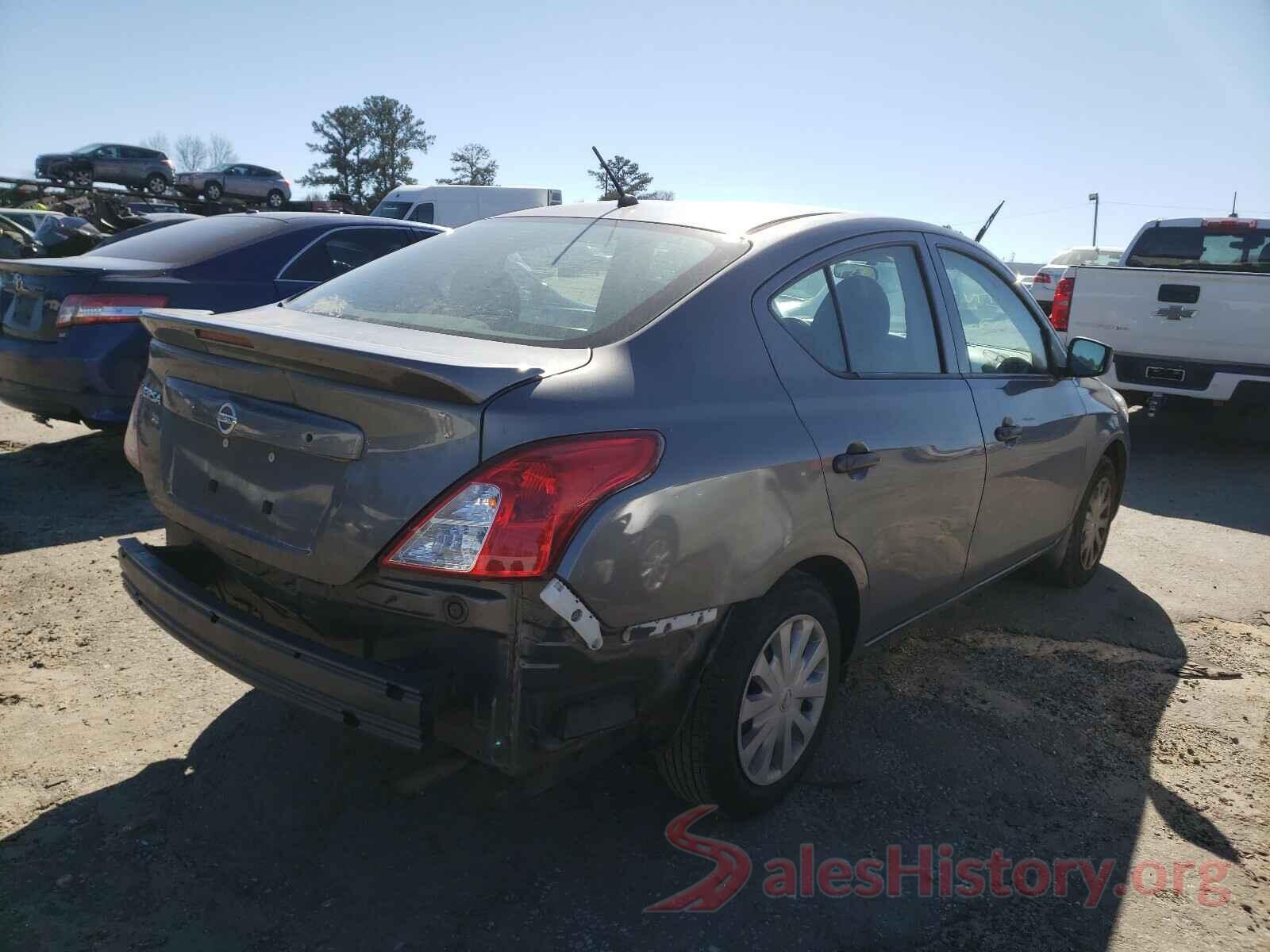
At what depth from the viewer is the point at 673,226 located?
2996 mm

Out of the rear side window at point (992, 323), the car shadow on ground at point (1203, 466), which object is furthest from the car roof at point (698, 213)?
the car shadow on ground at point (1203, 466)

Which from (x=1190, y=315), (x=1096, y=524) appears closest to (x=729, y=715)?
(x=1096, y=524)

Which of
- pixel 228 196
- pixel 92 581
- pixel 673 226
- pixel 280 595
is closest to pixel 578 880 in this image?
pixel 280 595

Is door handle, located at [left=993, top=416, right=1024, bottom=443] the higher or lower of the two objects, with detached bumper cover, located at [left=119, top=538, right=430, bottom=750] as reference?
higher

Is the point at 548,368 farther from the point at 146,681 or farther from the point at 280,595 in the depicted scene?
the point at 146,681

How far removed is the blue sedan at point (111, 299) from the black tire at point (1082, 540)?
11.9 feet

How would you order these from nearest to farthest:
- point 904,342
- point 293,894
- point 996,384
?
point 293,894 < point 904,342 < point 996,384

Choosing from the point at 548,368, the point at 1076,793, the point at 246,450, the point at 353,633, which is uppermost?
the point at 548,368

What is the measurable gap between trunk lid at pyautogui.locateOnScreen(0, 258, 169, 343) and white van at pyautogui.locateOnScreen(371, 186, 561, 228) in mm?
14517

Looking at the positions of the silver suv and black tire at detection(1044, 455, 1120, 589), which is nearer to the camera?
black tire at detection(1044, 455, 1120, 589)

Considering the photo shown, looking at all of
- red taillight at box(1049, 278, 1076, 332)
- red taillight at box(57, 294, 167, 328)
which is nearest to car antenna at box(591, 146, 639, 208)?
red taillight at box(57, 294, 167, 328)

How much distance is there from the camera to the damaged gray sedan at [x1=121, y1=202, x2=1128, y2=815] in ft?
6.84

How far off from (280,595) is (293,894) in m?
0.73

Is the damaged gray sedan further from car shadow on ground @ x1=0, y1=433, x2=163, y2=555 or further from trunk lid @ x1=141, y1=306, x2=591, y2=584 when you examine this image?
car shadow on ground @ x1=0, y1=433, x2=163, y2=555
